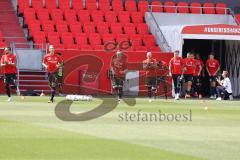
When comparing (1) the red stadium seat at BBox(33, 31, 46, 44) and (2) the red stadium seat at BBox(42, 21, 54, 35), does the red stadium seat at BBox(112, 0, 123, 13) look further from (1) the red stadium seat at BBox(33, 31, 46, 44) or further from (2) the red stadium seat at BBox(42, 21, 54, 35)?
(1) the red stadium seat at BBox(33, 31, 46, 44)

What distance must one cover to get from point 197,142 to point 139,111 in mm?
9424

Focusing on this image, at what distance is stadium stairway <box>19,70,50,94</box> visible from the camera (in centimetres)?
3744

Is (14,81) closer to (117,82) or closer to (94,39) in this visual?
(117,82)

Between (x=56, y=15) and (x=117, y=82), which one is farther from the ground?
(x=56, y=15)

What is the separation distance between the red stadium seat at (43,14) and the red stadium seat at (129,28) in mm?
4483

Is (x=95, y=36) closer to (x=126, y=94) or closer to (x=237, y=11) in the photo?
(x=126, y=94)

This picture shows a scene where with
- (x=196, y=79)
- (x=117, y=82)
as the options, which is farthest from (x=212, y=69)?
(x=117, y=82)

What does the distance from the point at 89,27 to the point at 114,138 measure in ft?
85.9

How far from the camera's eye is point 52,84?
29953 mm

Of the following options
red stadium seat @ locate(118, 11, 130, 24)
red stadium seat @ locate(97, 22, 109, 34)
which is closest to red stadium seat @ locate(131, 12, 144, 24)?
red stadium seat @ locate(118, 11, 130, 24)

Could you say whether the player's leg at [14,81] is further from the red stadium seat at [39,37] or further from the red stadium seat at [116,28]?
the red stadium seat at [116,28]

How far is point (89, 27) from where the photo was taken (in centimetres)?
4147

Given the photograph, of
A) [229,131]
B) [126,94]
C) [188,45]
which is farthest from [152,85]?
[229,131]

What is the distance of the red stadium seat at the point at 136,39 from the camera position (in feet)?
135
